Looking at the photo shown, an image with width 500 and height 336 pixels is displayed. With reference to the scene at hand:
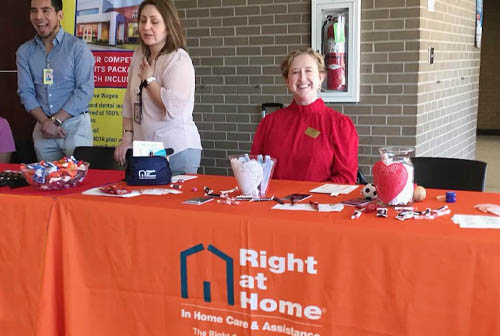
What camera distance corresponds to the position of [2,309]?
221 centimetres

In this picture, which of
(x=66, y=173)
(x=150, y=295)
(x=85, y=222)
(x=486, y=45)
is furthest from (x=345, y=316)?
(x=486, y=45)

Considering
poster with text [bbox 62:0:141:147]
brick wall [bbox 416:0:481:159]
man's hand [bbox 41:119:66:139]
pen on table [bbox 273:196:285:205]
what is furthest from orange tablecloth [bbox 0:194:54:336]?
brick wall [bbox 416:0:481:159]

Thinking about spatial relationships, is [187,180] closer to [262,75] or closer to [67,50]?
[67,50]

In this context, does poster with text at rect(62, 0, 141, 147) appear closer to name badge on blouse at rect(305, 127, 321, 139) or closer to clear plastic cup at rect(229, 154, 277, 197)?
name badge on blouse at rect(305, 127, 321, 139)

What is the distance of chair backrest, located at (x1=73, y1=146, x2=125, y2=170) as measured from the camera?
10.7ft

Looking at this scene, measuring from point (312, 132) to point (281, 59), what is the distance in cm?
194

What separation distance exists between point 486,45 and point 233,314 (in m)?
11.3

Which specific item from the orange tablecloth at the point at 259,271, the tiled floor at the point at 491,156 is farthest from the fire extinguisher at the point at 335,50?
the tiled floor at the point at 491,156

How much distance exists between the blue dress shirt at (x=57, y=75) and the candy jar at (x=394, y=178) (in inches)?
97.4

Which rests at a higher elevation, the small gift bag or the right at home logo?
the small gift bag

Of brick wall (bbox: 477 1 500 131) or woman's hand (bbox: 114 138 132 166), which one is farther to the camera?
brick wall (bbox: 477 1 500 131)

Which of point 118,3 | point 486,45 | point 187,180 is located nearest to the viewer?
point 187,180

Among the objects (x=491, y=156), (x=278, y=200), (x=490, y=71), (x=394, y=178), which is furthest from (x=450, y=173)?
(x=490, y=71)

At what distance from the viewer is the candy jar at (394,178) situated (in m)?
1.83
